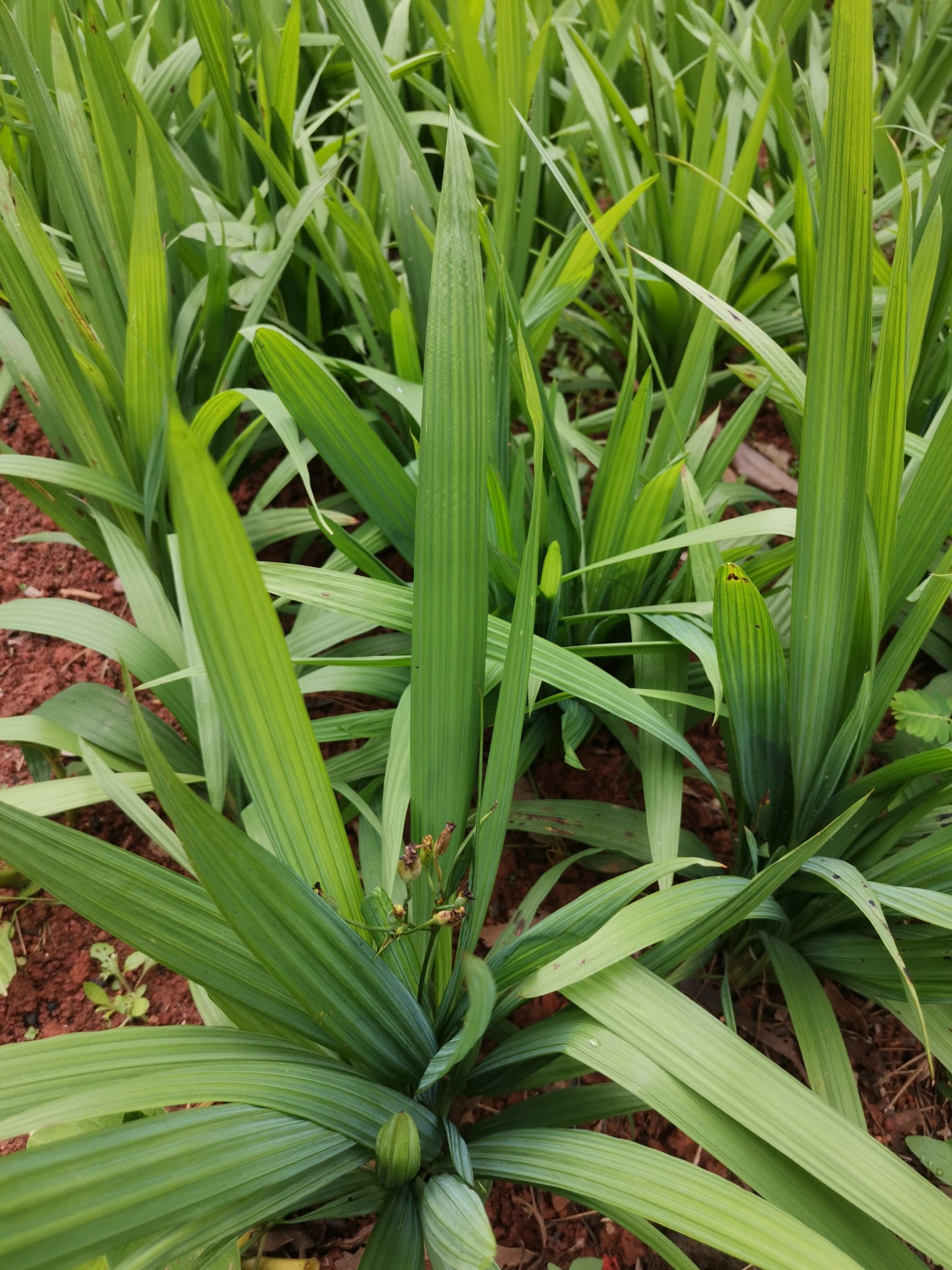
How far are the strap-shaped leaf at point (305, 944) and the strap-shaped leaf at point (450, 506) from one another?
0.43 feet

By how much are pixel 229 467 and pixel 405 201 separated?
442 mm

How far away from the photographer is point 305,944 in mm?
525

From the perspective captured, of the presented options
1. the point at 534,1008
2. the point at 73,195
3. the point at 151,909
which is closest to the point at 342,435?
the point at 73,195

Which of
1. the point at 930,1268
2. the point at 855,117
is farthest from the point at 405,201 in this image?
the point at 930,1268

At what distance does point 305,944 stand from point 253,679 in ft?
0.59

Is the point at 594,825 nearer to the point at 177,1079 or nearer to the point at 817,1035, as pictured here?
the point at 817,1035

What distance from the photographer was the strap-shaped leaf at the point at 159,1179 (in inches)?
15.3

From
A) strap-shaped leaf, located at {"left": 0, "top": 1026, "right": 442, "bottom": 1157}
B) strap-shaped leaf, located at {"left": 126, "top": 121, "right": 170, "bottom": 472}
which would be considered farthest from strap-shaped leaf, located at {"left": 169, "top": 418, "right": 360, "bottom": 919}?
strap-shaped leaf, located at {"left": 126, "top": 121, "right": 170, "bottom": 472}

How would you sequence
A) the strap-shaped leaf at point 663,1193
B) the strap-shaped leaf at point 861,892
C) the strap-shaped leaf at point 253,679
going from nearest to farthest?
1. the strap-shaped leaf at point 253,679
2. the strap-shaped leaf at point 663,1193
3. the strap-shaped leaf at point 861,892

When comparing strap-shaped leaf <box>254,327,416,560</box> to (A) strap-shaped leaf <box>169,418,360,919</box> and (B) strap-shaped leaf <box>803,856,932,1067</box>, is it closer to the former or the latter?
(A) strap-shaped leaf <box>169,418,360,919</box>

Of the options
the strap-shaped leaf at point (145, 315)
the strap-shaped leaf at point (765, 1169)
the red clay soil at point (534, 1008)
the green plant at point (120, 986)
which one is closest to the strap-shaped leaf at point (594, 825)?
the red clay soil at point (534, 1008)

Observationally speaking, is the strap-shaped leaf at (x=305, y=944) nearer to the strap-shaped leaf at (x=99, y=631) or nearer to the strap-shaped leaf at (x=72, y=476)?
the strap-shaped leaf at (x=99, y=631)

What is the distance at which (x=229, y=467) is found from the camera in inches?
46.7

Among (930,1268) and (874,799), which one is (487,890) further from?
(930,1268)
